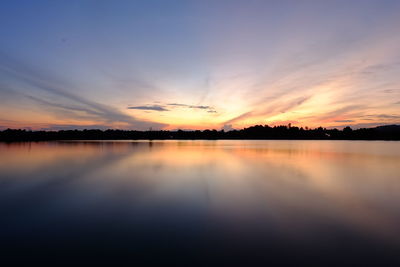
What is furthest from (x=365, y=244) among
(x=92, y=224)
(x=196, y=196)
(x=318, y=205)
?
(x=92, y=224)

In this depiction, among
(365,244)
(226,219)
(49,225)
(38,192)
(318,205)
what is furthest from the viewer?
(38,192)

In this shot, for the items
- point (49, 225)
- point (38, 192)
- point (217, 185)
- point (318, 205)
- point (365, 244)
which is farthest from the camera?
point (217, 185)

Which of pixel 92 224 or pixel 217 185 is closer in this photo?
pixel 92 224

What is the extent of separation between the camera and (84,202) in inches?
456

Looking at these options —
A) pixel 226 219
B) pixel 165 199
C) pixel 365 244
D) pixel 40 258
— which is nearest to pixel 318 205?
pixel 365 244

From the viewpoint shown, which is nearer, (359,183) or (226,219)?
(226,219)

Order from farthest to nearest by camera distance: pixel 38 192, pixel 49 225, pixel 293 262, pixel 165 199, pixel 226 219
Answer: pixel 38 192
pixel 165 199
pixel 226 219
pixel 49 225
pixel 293 262

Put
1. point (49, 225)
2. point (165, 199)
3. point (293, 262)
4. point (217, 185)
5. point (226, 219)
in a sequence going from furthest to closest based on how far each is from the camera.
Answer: point (217, 185)
point (165, 199)
point (226, 219)
point (49, 225)
point (293, 262)

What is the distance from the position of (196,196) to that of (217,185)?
3579 millimetres

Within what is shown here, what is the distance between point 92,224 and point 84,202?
3746 mm

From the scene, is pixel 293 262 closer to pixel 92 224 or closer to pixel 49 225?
pixel 92 224

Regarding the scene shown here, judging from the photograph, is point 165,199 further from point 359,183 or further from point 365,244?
point 359,183

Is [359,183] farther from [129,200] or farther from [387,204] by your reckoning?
[129,200]

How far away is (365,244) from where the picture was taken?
22.5 ft
